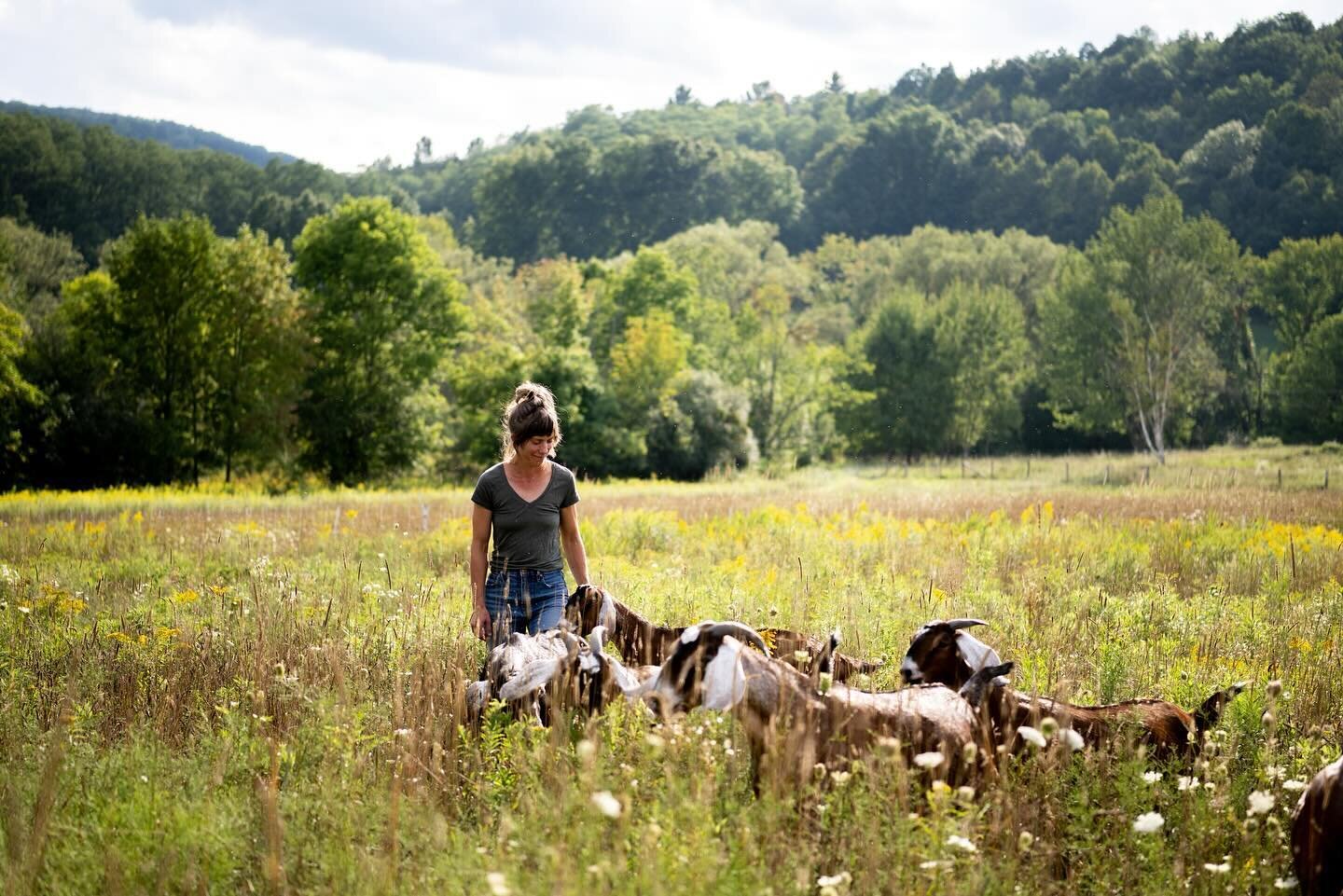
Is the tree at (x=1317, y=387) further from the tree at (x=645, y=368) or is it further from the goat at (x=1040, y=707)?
the goat at (x=1040, y=707)

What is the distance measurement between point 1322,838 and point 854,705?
1.43 meters

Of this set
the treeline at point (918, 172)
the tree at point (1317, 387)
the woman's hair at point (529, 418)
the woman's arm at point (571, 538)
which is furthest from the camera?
the treeline at point (918, 172)

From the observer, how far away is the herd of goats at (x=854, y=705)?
3.07 m

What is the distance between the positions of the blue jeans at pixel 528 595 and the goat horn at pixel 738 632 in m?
1.95

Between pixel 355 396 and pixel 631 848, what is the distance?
33.9 meters

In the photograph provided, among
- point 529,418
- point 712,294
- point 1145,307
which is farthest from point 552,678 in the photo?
point 712,294

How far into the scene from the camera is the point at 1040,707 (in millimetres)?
3613

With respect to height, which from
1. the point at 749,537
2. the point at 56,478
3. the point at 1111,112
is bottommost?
the point at 56,478

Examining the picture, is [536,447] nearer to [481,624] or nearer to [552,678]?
[481,624]

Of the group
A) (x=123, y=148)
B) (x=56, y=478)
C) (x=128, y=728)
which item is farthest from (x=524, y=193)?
(x=128, y=728)

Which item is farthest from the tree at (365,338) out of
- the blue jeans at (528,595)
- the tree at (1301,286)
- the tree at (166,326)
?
the tree at (1301,286)

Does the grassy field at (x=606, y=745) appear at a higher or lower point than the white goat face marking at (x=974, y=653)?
lower

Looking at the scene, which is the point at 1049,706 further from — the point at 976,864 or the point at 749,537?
the point at 749,537

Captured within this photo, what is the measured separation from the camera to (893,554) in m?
9.84
